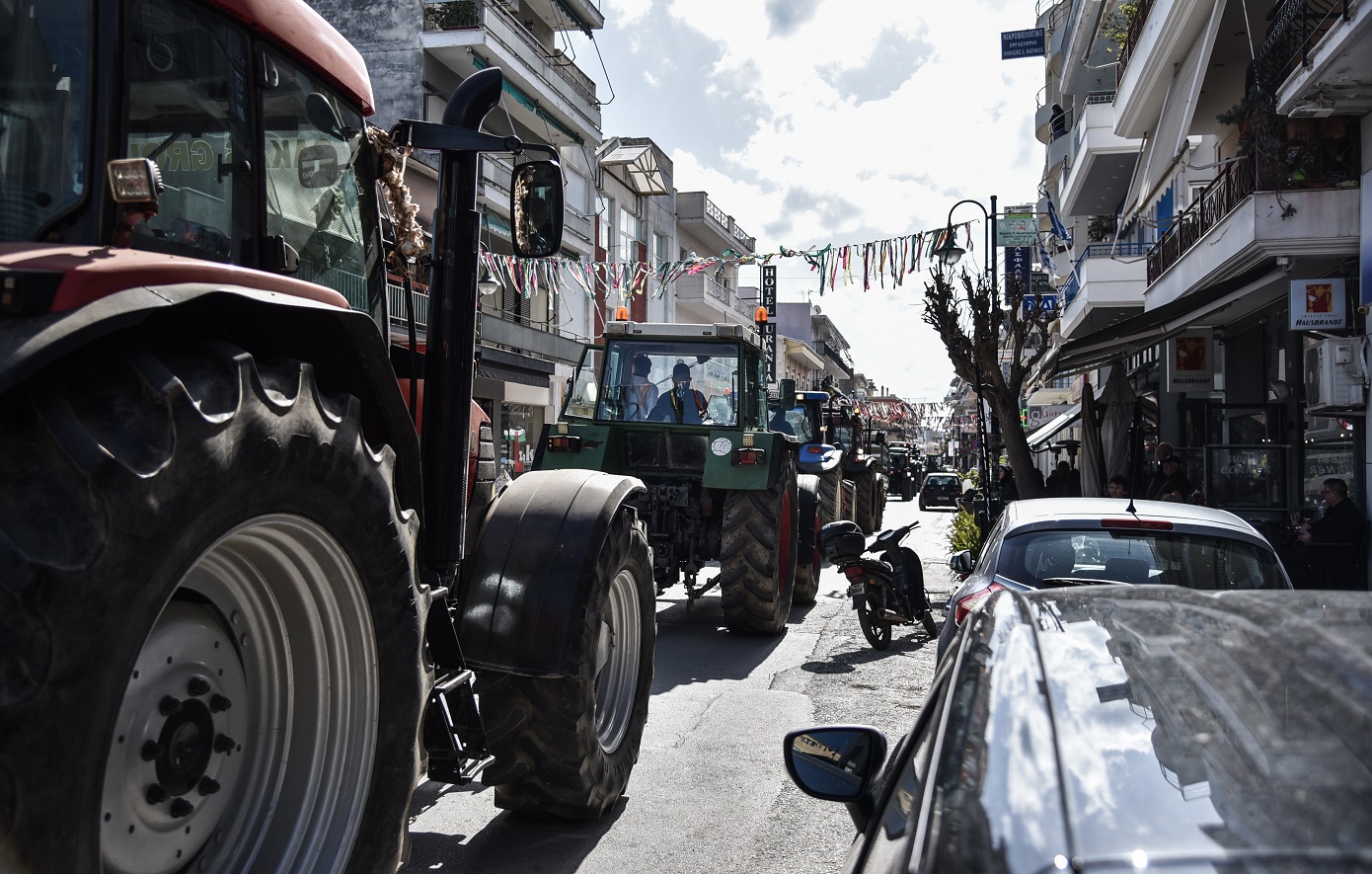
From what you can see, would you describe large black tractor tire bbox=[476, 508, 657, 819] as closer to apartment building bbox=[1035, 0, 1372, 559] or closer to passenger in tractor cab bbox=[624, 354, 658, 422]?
passenger in tractor cab bbox=[624, 354, 658, 422]

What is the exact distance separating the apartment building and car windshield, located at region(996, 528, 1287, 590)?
20.2 feet

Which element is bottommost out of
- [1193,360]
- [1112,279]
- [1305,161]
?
[1193,360]

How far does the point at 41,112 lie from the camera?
2.29 m

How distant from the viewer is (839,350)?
101438mm

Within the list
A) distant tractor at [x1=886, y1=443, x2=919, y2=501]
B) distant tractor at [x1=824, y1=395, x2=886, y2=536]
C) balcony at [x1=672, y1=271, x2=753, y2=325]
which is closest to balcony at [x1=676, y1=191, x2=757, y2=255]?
balcony at [x1=672, y1=271, x2=753, y2=325]

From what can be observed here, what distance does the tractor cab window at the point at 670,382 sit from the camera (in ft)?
32.1

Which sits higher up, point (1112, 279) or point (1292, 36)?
point (1292, 36)

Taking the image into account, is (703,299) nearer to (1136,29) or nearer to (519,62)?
(519,62)

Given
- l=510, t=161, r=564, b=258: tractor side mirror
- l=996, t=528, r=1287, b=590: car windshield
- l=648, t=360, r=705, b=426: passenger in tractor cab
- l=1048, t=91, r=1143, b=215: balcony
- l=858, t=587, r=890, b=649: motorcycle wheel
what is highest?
l=1048, t=91, r=1143, b=215: balcony

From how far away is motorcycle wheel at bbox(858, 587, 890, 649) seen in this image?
9000mm

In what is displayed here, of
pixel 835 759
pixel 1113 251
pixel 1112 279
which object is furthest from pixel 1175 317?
pixel 835 759

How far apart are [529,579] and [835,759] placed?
5.54ft

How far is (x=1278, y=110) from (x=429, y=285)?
409 inches

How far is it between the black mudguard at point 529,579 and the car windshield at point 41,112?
185cm
